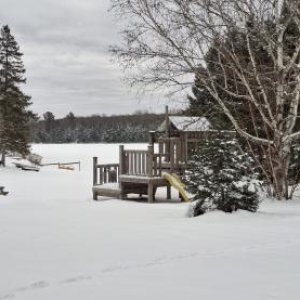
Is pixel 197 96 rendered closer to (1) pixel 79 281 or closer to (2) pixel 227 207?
(2) pixel 227 207

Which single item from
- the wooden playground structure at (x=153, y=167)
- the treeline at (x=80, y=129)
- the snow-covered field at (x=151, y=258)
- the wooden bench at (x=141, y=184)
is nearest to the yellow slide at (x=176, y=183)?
the wooden playground structure at (x=153, y=167)

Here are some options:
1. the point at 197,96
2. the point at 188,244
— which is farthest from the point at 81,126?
the point at 188,244

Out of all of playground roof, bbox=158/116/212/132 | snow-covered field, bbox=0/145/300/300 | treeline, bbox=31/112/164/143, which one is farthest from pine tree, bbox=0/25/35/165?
treeline, bbox=31/112/164/143

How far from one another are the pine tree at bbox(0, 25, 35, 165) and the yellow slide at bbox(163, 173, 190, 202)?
2794cm

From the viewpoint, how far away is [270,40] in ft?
43.7

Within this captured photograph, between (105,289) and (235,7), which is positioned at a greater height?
(235,7)

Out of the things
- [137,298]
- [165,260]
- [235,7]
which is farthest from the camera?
[235,7]

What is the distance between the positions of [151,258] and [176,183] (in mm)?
9361

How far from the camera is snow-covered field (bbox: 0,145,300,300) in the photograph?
4.66 m

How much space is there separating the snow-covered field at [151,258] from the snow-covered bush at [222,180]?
0.33m

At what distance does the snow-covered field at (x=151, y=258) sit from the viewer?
4.66 metres

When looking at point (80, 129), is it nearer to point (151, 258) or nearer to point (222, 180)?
point (222, 180)

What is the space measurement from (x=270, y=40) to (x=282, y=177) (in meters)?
3.54

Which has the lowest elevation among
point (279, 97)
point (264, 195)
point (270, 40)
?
point (264, 195)
